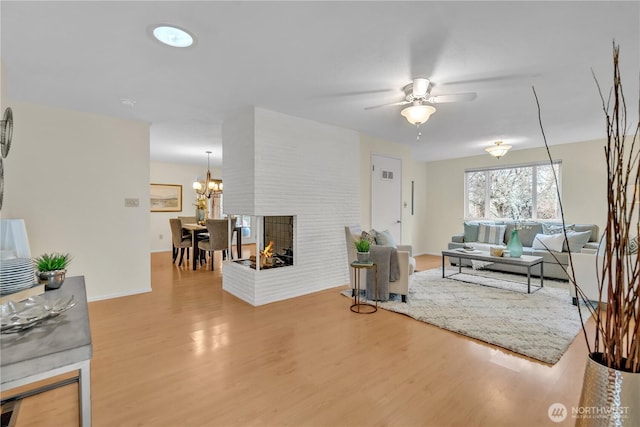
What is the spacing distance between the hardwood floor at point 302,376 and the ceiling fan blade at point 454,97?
2.29 meters

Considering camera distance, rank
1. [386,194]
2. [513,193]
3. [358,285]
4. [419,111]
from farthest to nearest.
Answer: [513,193] → [386,194] → [358,285] → [419,111]

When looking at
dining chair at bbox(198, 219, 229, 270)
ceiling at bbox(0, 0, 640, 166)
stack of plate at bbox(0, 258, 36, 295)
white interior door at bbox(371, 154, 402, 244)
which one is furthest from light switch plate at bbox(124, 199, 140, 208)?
white interior door at bbox(371, 154, 402, 244)

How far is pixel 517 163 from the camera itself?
597cm

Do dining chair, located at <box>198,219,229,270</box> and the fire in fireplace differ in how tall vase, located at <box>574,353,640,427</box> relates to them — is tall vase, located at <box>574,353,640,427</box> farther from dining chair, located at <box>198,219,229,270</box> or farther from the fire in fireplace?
dining chair, located at <box>198,219,229,270</box>

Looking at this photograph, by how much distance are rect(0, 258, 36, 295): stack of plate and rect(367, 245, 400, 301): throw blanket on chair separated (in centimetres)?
294

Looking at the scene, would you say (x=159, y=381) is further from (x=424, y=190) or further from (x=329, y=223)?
(x=424, y=190)

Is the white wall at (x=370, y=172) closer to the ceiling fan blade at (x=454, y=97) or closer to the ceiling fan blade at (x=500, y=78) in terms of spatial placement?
the ceiling fan blade at (x=454, y=97)

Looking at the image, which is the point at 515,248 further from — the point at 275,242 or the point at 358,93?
the point at 275,242

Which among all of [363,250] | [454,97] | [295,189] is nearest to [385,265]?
[363,250]

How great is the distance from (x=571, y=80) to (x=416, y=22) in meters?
1.87

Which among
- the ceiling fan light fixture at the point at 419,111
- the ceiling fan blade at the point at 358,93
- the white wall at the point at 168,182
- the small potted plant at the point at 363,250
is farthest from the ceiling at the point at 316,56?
the white wall at the point at 168,182

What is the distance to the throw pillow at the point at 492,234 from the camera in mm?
5562

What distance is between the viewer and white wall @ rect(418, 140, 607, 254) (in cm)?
510

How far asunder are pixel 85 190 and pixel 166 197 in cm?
427
